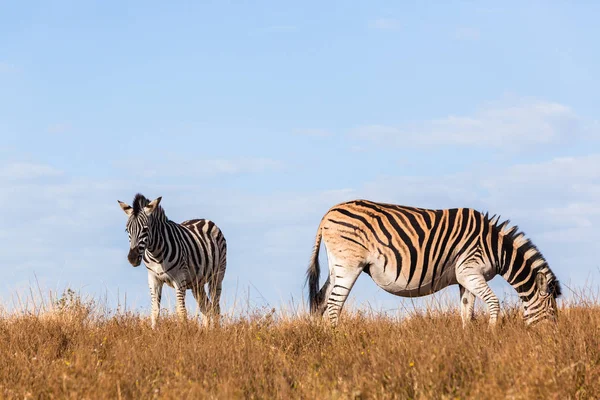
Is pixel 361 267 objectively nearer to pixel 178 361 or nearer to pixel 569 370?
pixel 178 361

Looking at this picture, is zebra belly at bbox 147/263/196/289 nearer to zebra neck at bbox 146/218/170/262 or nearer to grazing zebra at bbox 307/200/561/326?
zebra neck at bbox 146/218/170/262

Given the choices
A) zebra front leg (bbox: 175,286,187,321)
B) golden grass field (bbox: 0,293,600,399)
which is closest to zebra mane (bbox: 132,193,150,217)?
zebra front leg (bbox: 175,286,187,321)

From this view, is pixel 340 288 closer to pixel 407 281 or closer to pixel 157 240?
pixel 407 281

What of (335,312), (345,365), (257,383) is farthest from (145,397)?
(335,312)

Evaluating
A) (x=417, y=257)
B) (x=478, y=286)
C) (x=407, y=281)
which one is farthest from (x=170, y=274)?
(x=478, y=286)

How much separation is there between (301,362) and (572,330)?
364 cm

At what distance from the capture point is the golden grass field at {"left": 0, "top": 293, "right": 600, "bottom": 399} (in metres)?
6.89

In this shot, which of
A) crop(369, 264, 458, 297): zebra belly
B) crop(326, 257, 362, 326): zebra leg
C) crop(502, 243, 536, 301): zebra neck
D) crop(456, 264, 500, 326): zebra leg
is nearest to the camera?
crop(456, 264, 500, 326): zebra leg

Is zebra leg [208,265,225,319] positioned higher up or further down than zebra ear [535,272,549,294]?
higher up

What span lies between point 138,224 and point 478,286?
259 inches

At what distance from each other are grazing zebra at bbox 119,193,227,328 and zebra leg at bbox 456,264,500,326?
4.64 metres

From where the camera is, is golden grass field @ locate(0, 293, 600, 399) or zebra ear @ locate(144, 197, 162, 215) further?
zebra ear @ locate(144, 197, 162, 215)

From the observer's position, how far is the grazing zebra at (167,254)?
537 inches

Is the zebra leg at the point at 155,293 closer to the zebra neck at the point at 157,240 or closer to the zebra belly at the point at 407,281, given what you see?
the zebra neck at the point at 157,240
